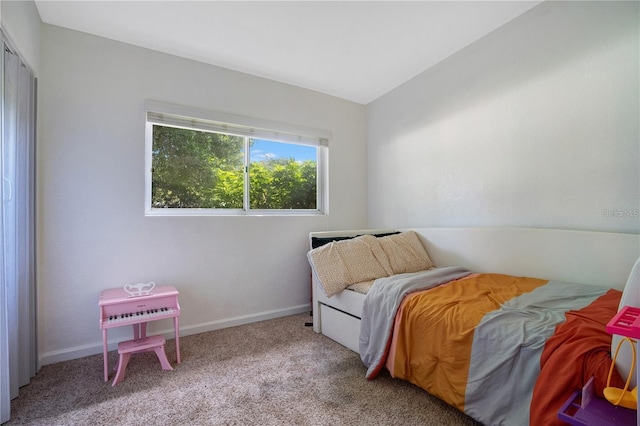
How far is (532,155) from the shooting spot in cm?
215

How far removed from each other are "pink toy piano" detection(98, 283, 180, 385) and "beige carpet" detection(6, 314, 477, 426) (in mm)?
156

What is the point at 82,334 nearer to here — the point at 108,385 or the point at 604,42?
the point at 108,385

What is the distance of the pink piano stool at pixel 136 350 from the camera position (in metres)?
1.80

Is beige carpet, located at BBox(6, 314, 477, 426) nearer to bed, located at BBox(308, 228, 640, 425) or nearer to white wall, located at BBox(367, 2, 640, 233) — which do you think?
bed, located at BBox(308, 228, 640, 425)

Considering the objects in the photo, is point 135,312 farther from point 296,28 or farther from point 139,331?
point 296,28

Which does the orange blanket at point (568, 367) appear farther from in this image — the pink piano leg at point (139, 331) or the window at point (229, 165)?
the window at point (229, 165)

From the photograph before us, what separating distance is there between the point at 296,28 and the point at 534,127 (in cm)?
186

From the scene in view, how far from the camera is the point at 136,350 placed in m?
1.87

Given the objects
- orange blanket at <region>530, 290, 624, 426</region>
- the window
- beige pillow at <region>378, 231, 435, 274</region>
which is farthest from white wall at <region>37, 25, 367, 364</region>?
orange blanket at <region>530, 290, 624, 426</region>

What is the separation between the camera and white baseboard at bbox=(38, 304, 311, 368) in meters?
2.06

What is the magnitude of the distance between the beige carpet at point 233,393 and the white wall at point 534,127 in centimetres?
151

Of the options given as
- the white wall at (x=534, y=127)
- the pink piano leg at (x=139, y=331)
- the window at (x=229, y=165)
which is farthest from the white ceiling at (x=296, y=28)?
the pink piano leg at (x=139, y=331)

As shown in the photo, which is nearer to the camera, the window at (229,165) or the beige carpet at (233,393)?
the beige carpet at (233,393)

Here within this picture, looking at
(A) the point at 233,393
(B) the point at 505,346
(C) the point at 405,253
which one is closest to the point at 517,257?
(C) the point at 405,253
